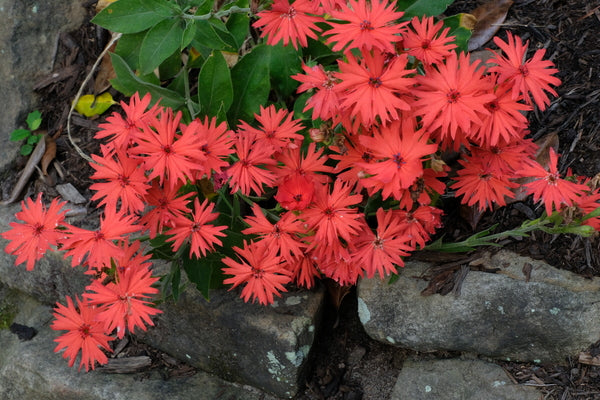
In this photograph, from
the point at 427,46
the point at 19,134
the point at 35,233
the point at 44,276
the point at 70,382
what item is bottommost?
the point at 70,382

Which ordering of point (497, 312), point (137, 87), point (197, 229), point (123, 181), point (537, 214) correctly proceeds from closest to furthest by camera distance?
point (123, 181), point (197, 229), point (497, 312), point (537, 214), point (137, 87)

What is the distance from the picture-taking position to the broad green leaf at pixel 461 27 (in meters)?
1.98

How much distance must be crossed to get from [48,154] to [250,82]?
0.93 m

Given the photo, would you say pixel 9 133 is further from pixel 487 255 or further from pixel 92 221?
pixel 487 255

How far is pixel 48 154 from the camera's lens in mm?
2498

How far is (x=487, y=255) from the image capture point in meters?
1.95

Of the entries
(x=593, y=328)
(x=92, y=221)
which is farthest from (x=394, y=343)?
(x=92, y=221)

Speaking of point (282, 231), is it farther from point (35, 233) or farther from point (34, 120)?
point (34, 120)

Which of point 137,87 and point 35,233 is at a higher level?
point 137,87

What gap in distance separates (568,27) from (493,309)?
1.03 m

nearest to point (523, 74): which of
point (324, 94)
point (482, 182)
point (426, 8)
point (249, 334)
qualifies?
point (482, 182)

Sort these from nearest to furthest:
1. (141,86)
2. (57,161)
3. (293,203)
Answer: (293,203), (141,86), (57,161)

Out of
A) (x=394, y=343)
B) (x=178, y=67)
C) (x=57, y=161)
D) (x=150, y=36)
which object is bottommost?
(x=394, y=343)

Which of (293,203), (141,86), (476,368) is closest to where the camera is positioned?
(293,203)
